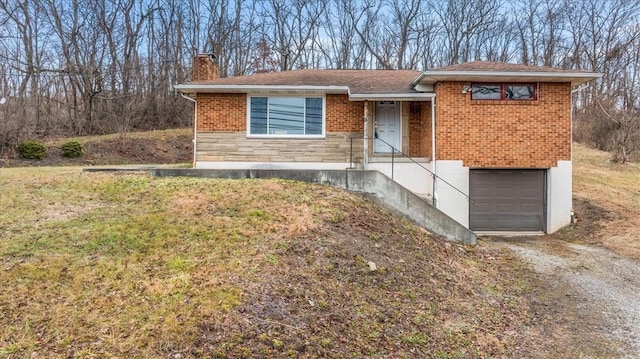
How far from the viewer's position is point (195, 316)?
4340 millimetres

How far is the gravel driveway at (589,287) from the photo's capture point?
5648mm

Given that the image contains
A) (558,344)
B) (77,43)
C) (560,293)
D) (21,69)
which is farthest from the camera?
(77,43)

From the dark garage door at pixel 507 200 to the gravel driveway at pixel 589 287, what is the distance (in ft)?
3.27

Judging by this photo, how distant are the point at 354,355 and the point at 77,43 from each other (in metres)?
30.9

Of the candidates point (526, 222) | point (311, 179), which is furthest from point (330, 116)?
point (526, 222)

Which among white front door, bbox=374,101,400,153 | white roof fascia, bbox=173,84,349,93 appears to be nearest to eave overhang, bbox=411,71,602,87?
white front door, bbox=374,101,400,153

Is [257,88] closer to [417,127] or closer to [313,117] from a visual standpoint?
[313,117]

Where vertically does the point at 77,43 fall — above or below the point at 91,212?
above

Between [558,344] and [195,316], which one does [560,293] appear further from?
[195,316]

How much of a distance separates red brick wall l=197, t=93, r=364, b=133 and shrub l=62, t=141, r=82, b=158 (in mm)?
10815

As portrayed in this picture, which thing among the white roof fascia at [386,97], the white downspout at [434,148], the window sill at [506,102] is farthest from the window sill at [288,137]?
the window sill at [506,102]

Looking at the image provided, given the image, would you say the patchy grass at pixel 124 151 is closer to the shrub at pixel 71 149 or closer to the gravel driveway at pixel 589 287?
the shrub at pixel 71 149

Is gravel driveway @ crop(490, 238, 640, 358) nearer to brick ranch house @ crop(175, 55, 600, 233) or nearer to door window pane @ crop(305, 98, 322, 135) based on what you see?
brick ranch house @ crop(175, 55, 600, 233)

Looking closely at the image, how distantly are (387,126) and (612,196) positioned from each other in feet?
25.4
